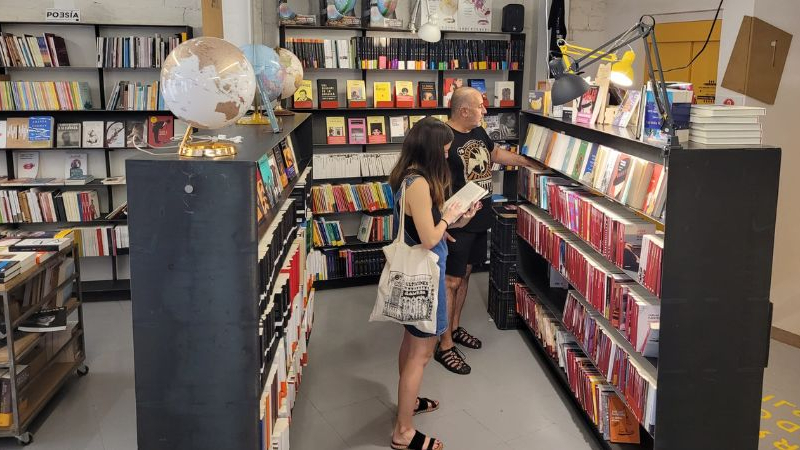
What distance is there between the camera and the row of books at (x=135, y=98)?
5.66m

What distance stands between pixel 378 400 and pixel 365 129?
9.48 ft

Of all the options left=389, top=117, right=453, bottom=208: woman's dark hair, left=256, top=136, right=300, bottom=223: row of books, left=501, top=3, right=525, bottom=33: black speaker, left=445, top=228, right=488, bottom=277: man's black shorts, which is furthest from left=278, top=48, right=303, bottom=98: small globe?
left=501, top=3, right=525, bottom=33: black speaker

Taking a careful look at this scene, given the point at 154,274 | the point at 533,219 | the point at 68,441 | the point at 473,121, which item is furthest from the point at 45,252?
the point at 533,219

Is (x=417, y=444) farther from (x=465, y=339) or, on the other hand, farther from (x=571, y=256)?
(x=465, y=339)

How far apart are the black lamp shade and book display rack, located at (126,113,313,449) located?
1486 millimetres

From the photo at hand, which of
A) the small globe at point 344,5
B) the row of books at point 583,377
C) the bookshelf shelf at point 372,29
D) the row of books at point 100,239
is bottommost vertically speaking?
the row of books at point 583,377

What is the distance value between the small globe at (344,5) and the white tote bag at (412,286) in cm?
285

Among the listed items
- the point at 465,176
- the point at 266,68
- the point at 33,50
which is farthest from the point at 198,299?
the point at 33,50

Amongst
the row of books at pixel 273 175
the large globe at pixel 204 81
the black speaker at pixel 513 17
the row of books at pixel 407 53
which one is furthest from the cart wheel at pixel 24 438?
the black speaker at pixel 513 17

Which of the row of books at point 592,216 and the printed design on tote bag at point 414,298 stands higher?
the row of books at point 592,216

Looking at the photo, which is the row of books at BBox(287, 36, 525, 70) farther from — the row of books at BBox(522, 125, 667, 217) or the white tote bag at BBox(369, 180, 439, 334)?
the white tote bag at BBox(369, 180, 439, 334)

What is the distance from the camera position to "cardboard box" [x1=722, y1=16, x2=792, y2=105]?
183 inches

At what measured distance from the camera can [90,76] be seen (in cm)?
583

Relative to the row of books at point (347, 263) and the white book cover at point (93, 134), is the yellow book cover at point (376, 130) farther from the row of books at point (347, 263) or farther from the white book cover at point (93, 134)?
the white book cover at point (93, 134)
